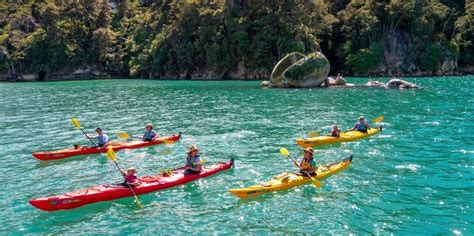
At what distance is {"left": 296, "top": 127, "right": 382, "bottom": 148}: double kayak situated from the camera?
21.8 meters

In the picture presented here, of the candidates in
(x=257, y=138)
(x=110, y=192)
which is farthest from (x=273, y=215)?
(x=257, y=138)

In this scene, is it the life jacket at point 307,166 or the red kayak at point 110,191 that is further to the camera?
the life jacket at point 307,166

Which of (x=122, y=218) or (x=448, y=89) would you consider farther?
(x=448, y=89)

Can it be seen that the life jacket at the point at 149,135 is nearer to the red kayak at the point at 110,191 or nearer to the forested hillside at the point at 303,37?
the red kayak at the point at 110,191

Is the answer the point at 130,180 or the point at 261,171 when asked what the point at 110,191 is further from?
the point at 261,171

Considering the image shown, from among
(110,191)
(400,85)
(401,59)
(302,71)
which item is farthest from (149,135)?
(401,59)

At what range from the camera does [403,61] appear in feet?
235

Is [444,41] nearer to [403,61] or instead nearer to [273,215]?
[403,61]

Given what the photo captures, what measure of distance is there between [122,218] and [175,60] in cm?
6872

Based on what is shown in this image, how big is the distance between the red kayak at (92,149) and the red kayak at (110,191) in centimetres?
606

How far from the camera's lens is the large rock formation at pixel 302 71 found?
5006 centimetres

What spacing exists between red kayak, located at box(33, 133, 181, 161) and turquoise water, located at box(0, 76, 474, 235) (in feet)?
1.38

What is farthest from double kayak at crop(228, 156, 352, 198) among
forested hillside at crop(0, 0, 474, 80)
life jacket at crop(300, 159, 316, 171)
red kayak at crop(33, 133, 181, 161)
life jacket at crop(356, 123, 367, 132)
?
forested hillside at crop(0, 0, 474, 80)

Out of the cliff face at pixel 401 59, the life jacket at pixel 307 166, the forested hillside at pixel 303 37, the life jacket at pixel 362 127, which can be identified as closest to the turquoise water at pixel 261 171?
the life jacket at pixel 362 127
